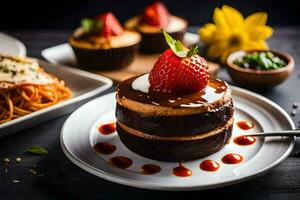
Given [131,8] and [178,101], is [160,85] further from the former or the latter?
[131,8]

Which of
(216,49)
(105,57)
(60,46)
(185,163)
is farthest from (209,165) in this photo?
(60,46)

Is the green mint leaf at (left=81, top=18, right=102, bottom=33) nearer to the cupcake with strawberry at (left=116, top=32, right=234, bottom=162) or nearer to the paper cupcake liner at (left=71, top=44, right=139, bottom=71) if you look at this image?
the paper cupcake liner at (left=71, top=44, right=139, bottom=71)

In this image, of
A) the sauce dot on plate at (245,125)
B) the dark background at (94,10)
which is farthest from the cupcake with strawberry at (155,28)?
the sauce dot on plate at (245,125)

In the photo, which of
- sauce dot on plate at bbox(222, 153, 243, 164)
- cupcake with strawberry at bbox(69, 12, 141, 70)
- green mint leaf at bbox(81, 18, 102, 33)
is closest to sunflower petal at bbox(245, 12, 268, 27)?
cupcake with strawberry at bbox(69, 12, 141, 70)

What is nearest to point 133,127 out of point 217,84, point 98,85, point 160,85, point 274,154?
point 160,85

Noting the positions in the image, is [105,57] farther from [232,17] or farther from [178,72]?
[178,72]
